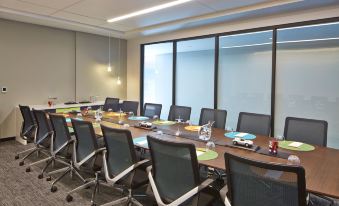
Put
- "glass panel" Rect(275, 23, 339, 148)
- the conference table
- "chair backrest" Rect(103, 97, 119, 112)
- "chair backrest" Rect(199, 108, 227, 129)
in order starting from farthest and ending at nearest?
1. "chair backrest" Rect(103, 97, 119, 112)
2. "glass panel" Rect(275, 23, 339, 148)
3. "chair backrest" Rect(199, 108, 227, 129)
4. the conference table

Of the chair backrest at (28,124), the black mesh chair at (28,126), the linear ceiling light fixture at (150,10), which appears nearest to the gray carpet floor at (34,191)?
the black mesh chair at (28,126)

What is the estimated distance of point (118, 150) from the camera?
245 cm

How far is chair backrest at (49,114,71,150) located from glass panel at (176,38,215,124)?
134 inches

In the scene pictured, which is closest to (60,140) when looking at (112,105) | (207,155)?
(207,155)

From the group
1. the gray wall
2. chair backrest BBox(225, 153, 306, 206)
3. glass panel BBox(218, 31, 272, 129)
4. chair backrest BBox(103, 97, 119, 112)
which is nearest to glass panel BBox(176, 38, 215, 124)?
glass panel BBox(218, 31, 272, 129)

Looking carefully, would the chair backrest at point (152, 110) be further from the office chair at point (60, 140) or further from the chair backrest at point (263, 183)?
the chair backrest at point (263, 183)

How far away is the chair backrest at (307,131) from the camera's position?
2870 mm

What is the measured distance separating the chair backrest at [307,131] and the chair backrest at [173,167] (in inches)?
71.5

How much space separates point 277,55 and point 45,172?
14.9 feet

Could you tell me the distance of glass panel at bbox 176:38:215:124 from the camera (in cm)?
586

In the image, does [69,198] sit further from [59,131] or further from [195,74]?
[195,74]

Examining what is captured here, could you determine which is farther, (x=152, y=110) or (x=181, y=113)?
(x=152, y=110)

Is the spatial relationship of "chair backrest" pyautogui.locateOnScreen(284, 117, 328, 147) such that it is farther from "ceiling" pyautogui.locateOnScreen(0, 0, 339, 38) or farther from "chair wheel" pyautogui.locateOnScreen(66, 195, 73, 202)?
"chair wheel" pyautogui.locateOnScreen(66, 195, 73, 202)

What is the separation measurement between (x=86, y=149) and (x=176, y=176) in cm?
133
